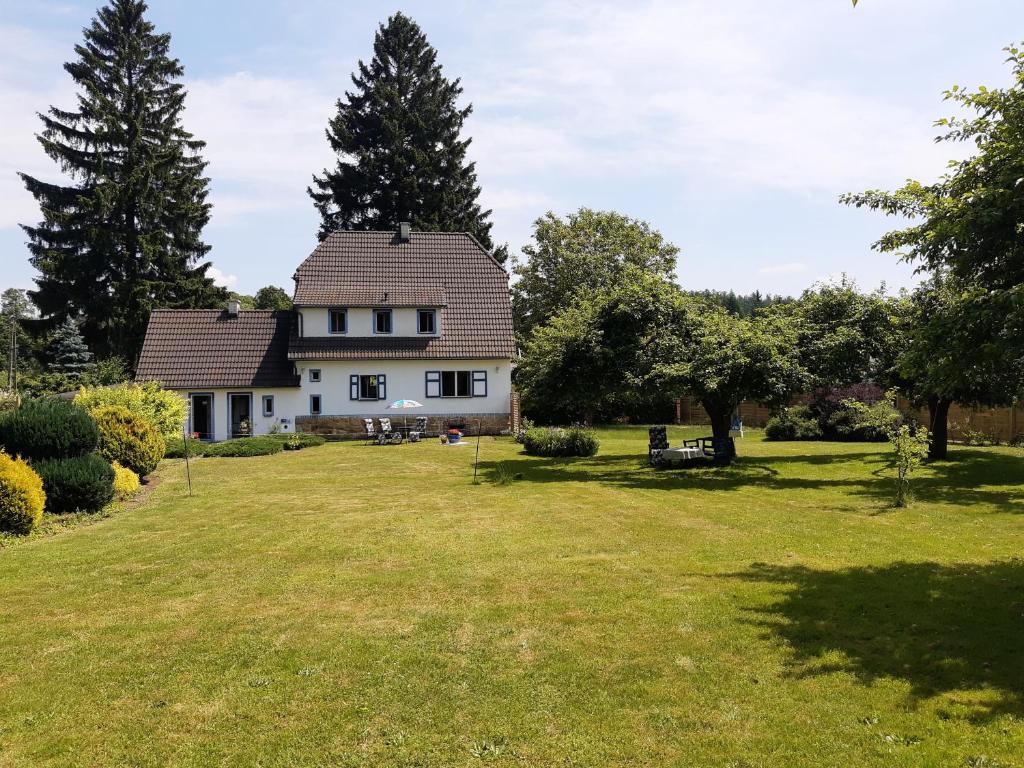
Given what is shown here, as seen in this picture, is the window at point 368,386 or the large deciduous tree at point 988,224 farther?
the window at point 368,386

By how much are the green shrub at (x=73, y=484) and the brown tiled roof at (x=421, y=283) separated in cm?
2036

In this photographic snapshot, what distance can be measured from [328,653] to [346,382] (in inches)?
1183

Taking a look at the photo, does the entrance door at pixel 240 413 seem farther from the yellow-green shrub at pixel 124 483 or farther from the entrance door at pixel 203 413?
the yellow-green shrub at pixel 124 483

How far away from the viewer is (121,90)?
155 feet

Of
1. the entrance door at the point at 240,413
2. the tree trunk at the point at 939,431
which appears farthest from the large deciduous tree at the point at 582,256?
the tree trunk at the point at 939,431

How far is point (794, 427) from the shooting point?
111 ft

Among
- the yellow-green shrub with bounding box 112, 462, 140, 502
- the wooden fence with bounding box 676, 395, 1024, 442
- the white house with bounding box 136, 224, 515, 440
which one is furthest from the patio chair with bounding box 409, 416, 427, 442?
the yellow-green shrub with bounding box 112, 462, 140, 502

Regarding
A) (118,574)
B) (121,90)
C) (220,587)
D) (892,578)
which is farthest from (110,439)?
(121,90)

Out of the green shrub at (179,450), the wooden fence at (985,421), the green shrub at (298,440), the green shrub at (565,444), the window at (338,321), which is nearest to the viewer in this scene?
the green shrub at (565,444)

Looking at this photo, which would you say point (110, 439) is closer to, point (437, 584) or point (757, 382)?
point (437, 584)

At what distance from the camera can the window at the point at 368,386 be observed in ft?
119

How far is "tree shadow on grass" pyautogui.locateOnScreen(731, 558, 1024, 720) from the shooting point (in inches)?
245

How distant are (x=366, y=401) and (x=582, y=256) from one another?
61.1ft

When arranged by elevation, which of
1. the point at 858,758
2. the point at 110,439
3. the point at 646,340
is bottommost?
the point at 858,758
